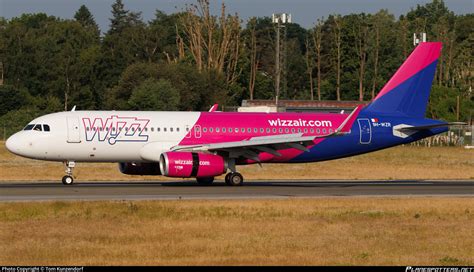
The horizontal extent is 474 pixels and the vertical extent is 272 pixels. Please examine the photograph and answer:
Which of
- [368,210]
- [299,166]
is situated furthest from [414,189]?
[299,166]

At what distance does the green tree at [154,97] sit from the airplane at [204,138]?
1620 inches

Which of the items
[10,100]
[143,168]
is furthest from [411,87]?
[10,100]

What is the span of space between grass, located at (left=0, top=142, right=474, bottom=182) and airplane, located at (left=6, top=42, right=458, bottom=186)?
605 cm

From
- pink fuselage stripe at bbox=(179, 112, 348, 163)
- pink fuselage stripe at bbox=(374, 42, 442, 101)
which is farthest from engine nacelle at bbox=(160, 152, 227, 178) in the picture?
pink fuselage stripe at bbox=(374, 42, 442, 101)

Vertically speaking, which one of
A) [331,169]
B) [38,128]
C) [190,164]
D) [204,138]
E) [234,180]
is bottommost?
[331,169]

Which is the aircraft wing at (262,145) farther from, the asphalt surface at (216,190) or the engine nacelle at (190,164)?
the asphalt surface at (216,190)

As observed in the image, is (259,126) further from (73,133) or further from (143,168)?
(73,133)

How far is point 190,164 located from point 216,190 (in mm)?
1696

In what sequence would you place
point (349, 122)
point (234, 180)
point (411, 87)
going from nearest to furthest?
point (234, 180) < point (349, 122) < point (411, 87)

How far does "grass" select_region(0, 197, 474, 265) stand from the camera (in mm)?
21766

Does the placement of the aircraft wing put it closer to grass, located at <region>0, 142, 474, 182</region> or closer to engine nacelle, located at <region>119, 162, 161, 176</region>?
engine nacelle, located at <region>119, 162, 161, 176</region>

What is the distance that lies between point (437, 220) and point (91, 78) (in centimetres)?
9683

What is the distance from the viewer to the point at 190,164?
134 ft

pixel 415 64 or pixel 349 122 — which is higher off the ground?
pixel 415 64
